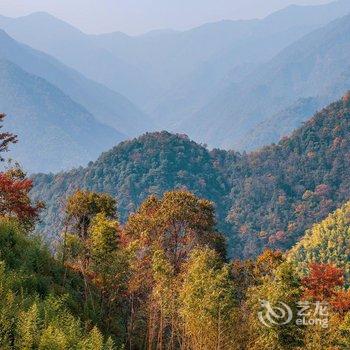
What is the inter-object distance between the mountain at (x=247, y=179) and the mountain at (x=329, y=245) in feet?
112

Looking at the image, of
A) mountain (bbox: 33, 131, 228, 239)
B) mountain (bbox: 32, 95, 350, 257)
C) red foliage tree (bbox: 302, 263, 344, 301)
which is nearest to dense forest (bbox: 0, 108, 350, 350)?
red foliage tree (bbox: 302, 263, 344, 301)

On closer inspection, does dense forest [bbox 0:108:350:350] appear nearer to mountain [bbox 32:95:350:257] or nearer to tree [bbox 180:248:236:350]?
tree [bbox 180:248:236:350]

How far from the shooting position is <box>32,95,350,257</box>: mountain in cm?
12462

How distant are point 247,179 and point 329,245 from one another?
69.5 metres

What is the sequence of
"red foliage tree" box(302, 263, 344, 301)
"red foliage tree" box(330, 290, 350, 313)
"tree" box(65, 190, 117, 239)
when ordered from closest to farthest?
"red foliage tree" box(330, 290, 350, 313) → "red foliage tree" box(302, 263, 344, 301) → "tree" box(65, 190, 117, 239)

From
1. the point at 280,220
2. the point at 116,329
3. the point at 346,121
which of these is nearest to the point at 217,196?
the point at 280,220

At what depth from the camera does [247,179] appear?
14438cm

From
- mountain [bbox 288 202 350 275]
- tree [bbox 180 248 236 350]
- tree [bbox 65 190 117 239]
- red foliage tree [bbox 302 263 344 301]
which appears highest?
mountain [bbox 288 202 350 275]

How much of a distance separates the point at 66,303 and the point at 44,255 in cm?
284

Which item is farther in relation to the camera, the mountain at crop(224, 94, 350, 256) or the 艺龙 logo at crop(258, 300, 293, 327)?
the mountain at crop(224, 94, 350, 256)

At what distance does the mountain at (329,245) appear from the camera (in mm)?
72375

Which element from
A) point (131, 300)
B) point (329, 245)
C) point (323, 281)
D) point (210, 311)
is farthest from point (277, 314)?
point (329, 245)

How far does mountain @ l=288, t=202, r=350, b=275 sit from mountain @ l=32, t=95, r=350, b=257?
1350 inches

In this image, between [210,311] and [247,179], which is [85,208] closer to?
[210,311]
